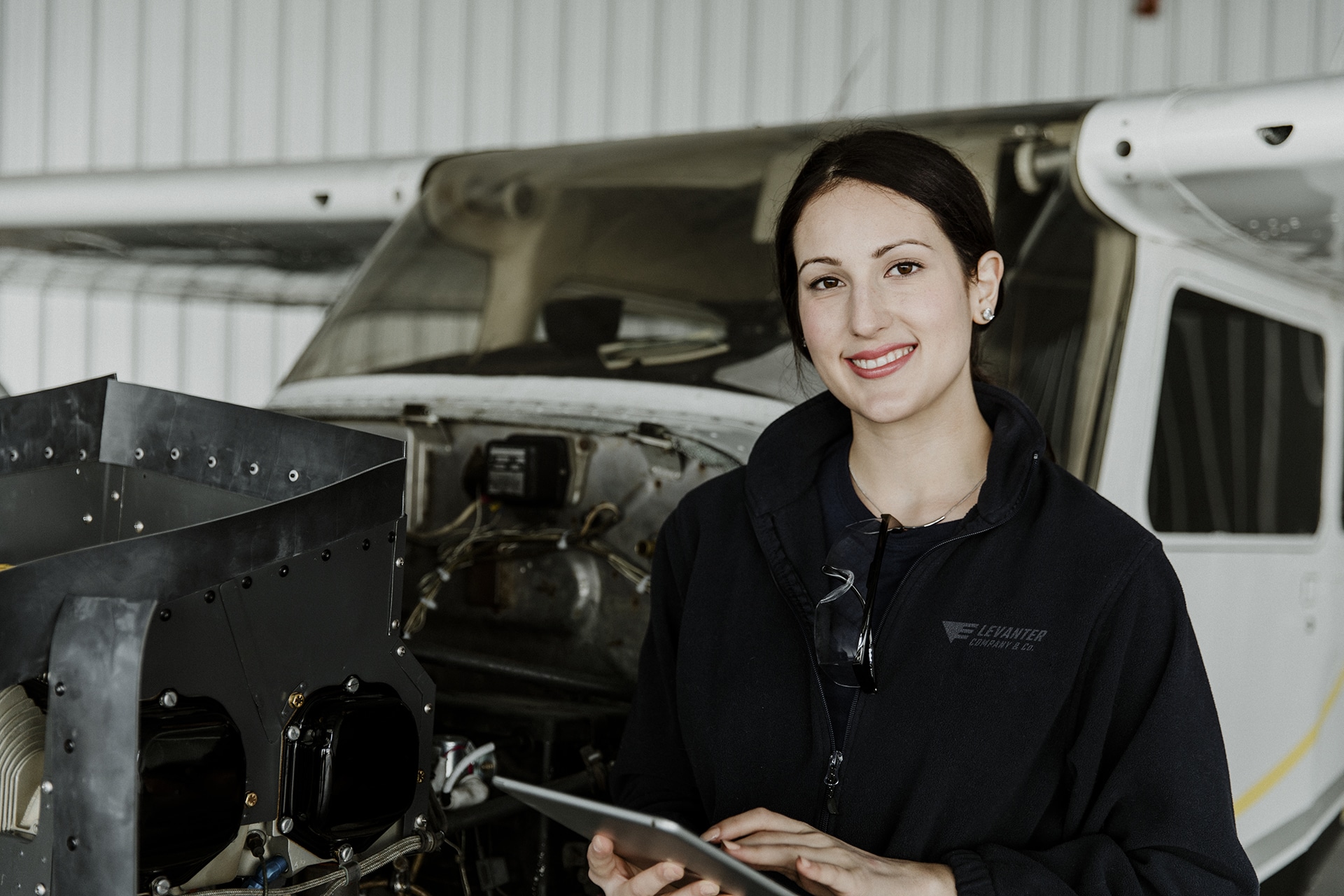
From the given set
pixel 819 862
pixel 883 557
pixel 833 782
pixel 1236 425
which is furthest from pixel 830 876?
pixel 1236 425

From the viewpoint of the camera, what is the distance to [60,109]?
9.75 m

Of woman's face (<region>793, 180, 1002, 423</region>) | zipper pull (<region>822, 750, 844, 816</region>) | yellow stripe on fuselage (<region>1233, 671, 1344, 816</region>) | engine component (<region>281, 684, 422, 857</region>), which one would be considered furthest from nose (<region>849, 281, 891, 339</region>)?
yellow stripe on fuselage (<region>1233, 671, 1344, 816</region>)

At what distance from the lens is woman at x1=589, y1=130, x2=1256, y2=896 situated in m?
1.22

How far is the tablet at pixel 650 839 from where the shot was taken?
3.62ft

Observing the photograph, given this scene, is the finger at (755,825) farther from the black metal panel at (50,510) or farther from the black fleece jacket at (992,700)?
the black metal panel at (50,510)

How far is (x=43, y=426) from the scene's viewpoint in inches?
68.2

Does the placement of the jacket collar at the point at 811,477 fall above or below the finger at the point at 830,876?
above

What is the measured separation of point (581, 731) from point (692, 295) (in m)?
1.07

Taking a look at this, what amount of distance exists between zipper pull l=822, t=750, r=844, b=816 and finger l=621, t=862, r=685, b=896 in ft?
0.62

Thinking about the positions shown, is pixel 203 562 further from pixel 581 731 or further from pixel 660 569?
pixel 581 731

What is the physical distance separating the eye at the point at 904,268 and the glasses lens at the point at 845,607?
0.95 feet

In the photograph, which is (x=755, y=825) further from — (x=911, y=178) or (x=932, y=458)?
(x=911, y=178)

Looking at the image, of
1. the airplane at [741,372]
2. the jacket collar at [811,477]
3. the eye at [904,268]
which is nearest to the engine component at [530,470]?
the airplane at [741,372]

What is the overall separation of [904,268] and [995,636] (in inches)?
16.4
